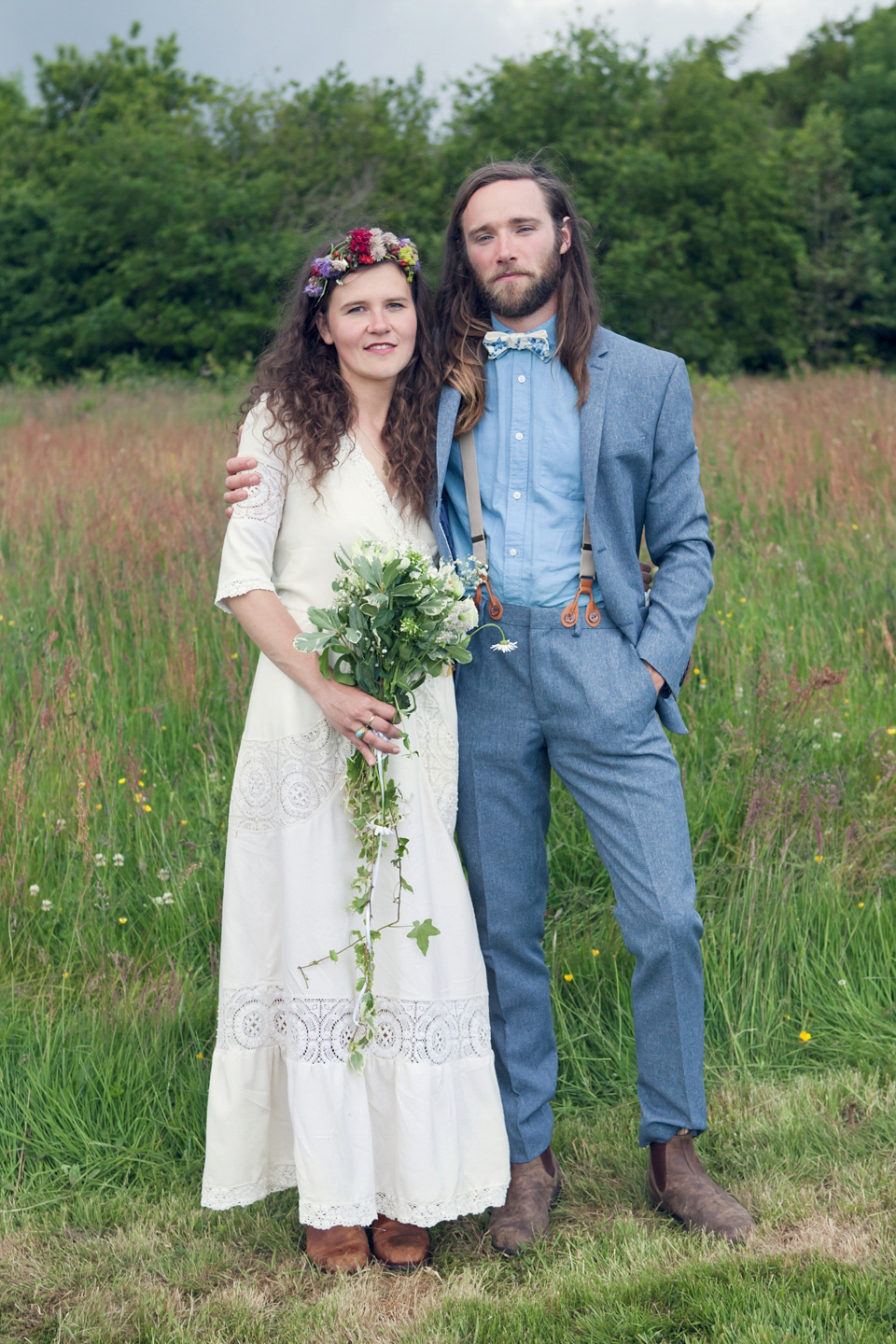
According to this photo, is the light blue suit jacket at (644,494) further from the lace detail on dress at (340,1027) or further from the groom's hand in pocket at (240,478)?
the lace detail on dress at (340,1027)

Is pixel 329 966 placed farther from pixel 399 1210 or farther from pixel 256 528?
pixel 256 528

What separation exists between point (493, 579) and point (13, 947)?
2055 millimetres

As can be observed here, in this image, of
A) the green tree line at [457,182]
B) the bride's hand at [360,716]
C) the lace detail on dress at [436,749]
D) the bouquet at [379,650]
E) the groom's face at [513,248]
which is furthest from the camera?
the green tree line at [457,182]

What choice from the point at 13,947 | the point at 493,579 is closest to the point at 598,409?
the point at 493,579

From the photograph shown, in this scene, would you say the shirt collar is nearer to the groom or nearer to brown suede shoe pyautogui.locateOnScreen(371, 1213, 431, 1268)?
the groom

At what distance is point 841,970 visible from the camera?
3672 millimetres

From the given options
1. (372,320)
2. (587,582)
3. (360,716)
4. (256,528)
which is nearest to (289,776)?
(360,716)

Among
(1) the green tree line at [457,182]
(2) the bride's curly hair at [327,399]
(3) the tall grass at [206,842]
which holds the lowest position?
(3) the tall grass at [206,842]

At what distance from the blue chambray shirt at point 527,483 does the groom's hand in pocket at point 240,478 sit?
0.53 metres

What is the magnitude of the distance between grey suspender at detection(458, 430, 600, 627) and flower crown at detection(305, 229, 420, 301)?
0.48 meters

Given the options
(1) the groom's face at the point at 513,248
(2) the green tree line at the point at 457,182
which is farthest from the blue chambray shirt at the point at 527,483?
(2) the green tree line at the point at 457,182

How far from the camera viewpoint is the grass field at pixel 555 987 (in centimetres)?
260

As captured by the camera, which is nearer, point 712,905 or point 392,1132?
point 392,1132

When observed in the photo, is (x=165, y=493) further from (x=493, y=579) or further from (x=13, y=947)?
(x=493, y=579)
